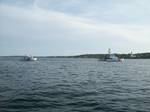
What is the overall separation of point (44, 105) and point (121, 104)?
22.9 ft

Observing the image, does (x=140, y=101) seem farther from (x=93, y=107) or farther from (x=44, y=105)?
(x=44, y=105)

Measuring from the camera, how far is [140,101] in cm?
2597

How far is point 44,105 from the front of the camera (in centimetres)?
2353

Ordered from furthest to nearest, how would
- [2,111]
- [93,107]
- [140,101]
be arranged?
[140,101] → [93,107] → [2,111]

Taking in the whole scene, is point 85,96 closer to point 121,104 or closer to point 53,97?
point 53,97

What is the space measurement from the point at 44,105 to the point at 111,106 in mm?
5894

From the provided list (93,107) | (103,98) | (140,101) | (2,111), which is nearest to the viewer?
(2,111)

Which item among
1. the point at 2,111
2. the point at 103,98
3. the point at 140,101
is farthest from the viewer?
the point at 103,98

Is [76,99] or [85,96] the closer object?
[76,99]

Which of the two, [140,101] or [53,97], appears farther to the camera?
[53,97]

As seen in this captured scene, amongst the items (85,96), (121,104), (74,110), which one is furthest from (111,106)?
(85,96)

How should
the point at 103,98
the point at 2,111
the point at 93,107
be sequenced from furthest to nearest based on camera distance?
the point at 103,98, the point at 93,107, the point at 2,111

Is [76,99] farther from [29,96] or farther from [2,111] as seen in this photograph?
[2,111]

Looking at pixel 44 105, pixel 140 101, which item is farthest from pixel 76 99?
pixel 140 101
